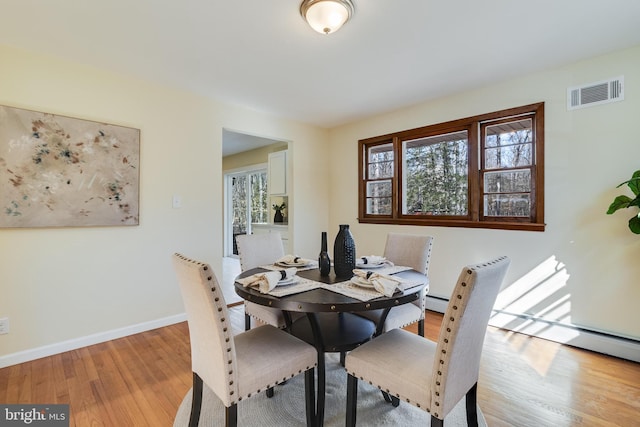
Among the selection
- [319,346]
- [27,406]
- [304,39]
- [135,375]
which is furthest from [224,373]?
[304,39]

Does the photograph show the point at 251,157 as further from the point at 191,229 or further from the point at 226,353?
the point at 226,353

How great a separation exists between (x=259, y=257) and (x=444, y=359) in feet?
5.55

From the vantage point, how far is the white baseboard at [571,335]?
2.36 m

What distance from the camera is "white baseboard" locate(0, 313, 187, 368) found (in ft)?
7.55

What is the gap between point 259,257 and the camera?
2.55 metres

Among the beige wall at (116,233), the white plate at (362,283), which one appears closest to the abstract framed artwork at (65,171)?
the beige wall at (116,233)

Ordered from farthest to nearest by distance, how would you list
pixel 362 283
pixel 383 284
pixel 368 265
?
pixel 368 265 < pixel 362 283 < pixel 383 284

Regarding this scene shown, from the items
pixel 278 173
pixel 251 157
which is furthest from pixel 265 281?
pixel 251 157

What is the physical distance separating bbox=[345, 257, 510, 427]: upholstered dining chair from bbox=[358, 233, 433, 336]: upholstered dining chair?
439mm

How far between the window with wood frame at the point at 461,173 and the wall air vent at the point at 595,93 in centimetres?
25

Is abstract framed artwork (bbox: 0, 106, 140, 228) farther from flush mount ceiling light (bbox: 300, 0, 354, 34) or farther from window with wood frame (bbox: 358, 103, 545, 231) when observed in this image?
window with wood frame (bbox: 358, 103, 545, 231)

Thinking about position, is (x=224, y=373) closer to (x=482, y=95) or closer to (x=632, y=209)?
(x=632, y=209)
